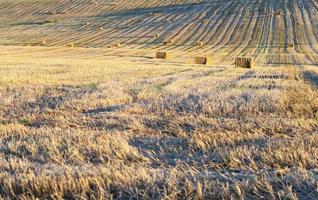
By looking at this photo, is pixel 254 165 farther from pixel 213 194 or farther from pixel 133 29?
pixel 133 29

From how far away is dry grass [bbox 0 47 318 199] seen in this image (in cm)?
402

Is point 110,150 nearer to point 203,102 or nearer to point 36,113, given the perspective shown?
point 36,113

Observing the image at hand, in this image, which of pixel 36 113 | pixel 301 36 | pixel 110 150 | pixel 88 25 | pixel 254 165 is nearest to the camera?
pixel 254 165

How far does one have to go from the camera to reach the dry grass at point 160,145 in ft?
13.2

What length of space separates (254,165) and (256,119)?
8.15ft

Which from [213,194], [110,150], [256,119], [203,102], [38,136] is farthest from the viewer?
[203,102]

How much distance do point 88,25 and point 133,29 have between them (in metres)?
7.49

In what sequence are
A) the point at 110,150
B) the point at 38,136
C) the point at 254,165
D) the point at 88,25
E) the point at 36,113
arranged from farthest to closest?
the point at 88,25 → the point at 36,113 → the point at 38,136 → the point at 110,150 → the point at 254,165

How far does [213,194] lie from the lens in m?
3.85

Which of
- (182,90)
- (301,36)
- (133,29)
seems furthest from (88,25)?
(182,90)

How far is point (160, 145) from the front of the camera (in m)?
5.66

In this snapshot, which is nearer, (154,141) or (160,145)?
(160,145)

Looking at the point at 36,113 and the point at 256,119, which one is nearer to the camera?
the point at 256,119

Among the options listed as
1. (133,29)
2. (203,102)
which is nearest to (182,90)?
(203,102)
